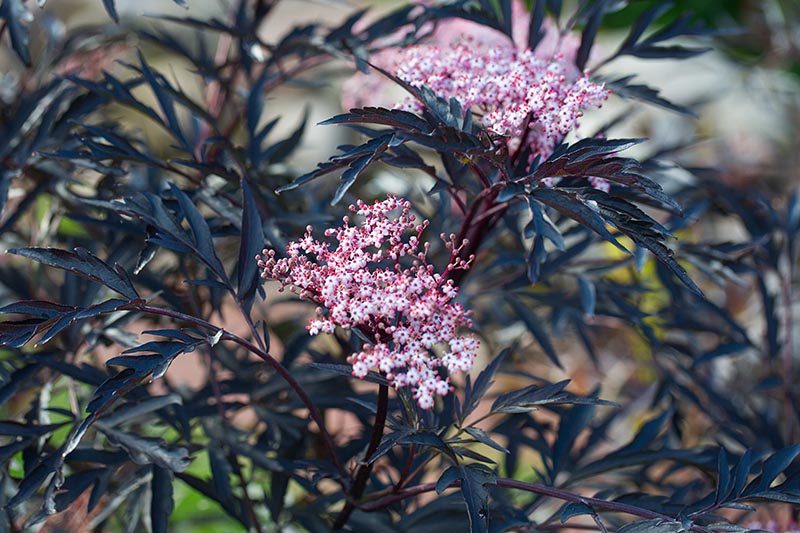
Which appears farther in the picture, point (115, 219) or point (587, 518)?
point (587, 518)

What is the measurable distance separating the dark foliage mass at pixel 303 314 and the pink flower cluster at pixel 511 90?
0.03 meters

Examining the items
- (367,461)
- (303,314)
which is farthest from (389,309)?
(303,314)

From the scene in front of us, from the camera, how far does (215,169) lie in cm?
88

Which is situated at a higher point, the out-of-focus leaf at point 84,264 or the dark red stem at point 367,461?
the out-of-focus leaf at point 84,264

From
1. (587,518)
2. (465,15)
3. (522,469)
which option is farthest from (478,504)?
(522,469)

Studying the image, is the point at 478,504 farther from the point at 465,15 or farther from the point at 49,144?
the point at 49,144

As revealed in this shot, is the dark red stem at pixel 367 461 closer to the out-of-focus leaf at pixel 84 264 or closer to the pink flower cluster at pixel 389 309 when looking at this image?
the pink flower cluster at pixel 389 309

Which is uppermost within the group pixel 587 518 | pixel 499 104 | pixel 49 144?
pixel 49 144

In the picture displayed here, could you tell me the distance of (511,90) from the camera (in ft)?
2.42

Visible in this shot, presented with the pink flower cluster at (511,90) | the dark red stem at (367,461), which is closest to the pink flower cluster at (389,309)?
the dark red stem at (367,461)

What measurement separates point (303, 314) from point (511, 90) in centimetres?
69

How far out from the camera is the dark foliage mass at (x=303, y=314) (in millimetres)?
669

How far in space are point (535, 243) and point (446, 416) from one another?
0.22 metres

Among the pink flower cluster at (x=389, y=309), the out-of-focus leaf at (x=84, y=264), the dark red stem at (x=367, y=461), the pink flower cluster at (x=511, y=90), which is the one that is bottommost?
the dark red stem at (x=367, y=461)
